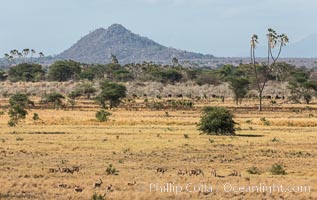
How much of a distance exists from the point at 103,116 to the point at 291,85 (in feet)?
194

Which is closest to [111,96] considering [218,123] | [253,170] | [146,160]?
[218,123]

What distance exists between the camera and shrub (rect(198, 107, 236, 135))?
45969 millimetres

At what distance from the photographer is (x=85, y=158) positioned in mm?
30297

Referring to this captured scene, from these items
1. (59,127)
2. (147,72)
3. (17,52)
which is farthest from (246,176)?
(17,52)

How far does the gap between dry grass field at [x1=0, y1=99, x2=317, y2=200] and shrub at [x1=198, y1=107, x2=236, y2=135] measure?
1.16 metres

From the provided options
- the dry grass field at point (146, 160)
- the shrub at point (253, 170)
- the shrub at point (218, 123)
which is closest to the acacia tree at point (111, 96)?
the dry grass field at point (146, 160)

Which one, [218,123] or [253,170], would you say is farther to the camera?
[218,123]

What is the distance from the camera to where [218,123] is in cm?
4603

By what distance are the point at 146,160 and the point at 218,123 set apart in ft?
55.9

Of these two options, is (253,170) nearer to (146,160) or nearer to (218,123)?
(146,160)

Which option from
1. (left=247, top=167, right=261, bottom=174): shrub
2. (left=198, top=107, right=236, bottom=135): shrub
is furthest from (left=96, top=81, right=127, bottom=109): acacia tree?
(left=247, top=167, right=261, bottom=174): shrub

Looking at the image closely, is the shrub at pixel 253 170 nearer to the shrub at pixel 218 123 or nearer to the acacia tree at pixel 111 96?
the shrub at pixel 218 123

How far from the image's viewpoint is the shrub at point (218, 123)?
151 ft

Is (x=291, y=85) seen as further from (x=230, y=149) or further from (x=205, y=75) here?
(x=230, y=149)
